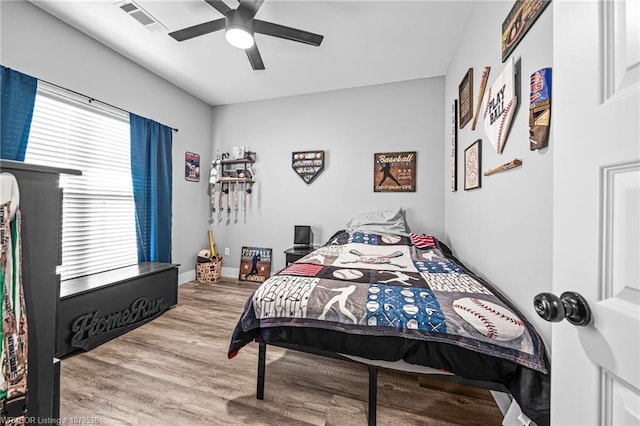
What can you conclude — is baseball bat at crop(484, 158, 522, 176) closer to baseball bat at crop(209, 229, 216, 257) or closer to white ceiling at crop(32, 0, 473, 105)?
white ceiling at crop(32, 0, 473, 105)

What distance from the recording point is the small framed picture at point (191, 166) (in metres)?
3.55

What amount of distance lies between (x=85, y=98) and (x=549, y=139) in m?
3.52

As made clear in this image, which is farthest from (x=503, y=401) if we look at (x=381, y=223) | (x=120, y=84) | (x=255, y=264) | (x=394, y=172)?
(x=120, y=84)

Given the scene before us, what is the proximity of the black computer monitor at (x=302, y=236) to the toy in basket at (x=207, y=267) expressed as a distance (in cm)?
127

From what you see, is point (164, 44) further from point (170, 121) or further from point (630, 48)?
point (630, 48)

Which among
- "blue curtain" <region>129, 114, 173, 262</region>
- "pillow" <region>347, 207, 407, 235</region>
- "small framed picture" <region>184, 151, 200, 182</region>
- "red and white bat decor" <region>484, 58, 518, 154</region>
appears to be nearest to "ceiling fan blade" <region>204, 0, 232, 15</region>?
"blue curtain" <region>129, 114, 173, 262</region>

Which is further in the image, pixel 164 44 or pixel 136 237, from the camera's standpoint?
pixel 136 237

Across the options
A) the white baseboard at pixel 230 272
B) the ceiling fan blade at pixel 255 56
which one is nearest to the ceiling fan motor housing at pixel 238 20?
the ceiling fan blade at pixel 255 56

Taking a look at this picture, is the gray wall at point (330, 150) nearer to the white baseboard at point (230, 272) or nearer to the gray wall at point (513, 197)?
the white baseboard at point (230, 272)

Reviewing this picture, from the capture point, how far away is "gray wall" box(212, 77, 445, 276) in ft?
10.3

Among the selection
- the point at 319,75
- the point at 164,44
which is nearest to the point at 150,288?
the point at 164,44

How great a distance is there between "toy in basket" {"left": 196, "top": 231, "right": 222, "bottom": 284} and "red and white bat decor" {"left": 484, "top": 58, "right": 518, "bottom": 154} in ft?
11.8

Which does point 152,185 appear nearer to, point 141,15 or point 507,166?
point 141,15

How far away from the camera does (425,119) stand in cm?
313
